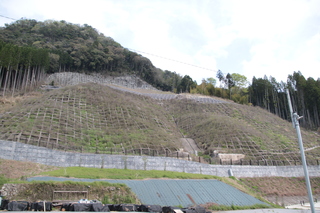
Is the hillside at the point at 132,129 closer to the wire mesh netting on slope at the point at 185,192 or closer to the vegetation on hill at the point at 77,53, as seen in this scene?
the wire mesh netting on slope at the point at 185,192

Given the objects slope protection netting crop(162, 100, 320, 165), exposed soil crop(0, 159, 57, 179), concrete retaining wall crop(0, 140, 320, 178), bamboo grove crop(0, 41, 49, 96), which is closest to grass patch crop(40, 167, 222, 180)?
exposed soil crop(0, 159, 57, 179)

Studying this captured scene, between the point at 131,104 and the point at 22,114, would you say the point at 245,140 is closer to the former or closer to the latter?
the point at 131,104

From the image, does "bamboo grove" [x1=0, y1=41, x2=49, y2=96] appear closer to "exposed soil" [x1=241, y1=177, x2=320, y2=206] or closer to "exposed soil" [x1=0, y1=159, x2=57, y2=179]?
"exposed soil" [x1=0, y1=159, x2=57, y2=179]

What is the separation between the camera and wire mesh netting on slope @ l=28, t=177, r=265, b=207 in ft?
49.5

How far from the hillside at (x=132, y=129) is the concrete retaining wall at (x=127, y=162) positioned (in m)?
1.23

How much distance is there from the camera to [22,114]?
23.9m

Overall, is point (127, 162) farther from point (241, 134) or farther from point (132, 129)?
point (241, 134)

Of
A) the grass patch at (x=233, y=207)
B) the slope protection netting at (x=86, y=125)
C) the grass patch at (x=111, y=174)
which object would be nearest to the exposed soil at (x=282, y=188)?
the grass patch at (x=233, y=207)

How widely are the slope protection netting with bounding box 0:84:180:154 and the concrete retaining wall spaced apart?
180cm

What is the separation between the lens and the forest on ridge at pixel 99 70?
43.0 m

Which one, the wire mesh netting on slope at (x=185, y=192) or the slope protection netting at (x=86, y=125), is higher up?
the slope protection netting at (x=86, y=125)

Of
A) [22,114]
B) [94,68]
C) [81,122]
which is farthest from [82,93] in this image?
[94,68]

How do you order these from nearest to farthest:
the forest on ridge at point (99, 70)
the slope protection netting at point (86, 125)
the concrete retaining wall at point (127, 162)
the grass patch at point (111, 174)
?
the grass patch at point (111, 174)
the concrete retaining wall at point (127, 162)
the slope protection netting at point (86, 125)
the forest on ridge at point (99, 70)

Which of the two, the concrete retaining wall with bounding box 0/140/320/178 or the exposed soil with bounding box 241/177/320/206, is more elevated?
the concrete retaining wall with bounding box 0/140/320/178
